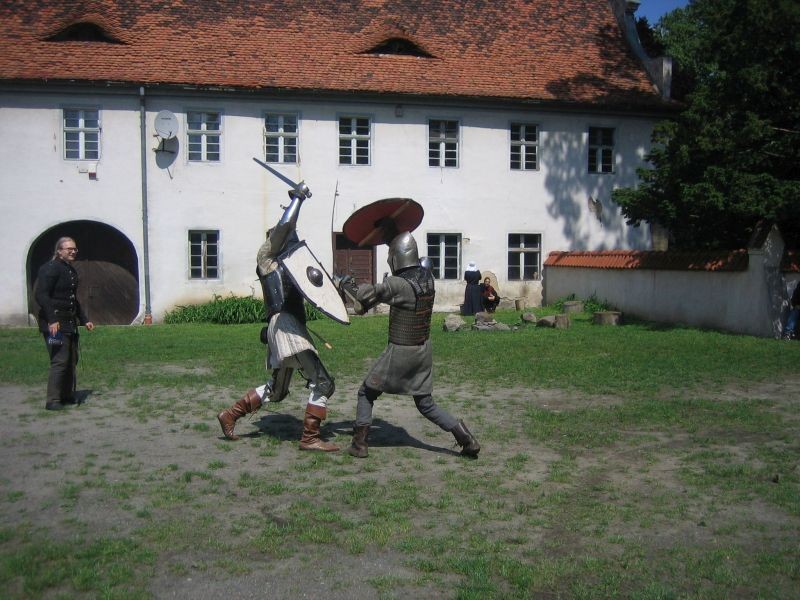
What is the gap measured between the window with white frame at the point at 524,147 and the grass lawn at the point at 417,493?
44.5 ft

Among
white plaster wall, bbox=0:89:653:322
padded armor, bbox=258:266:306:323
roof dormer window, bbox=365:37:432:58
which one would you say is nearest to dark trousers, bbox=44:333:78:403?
padded armor, bbox=258:266:306:323

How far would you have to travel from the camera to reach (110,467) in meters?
6.55

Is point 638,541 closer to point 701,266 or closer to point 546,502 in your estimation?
point 546,502

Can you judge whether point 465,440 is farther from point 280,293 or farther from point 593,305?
point 593,305

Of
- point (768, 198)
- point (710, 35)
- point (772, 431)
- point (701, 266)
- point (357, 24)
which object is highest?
point (357, 24)

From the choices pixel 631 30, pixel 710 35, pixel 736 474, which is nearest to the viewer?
pixel 736 474

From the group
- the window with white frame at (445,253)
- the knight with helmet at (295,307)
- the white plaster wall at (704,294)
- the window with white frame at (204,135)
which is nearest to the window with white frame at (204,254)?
the window with white frame at (204,135)

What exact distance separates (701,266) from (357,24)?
Answer: 12.2m

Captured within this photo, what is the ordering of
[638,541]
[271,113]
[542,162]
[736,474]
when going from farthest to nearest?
[542,162] → [271,113] → [736,474] → [638,541]

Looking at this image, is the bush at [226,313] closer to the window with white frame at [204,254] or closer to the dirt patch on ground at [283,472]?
the window with white frame at [204,254]

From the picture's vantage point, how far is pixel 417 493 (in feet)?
19.3

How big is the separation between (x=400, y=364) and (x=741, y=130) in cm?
1161

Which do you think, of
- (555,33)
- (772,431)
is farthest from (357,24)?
(772,431)

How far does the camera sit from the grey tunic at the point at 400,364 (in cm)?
685
